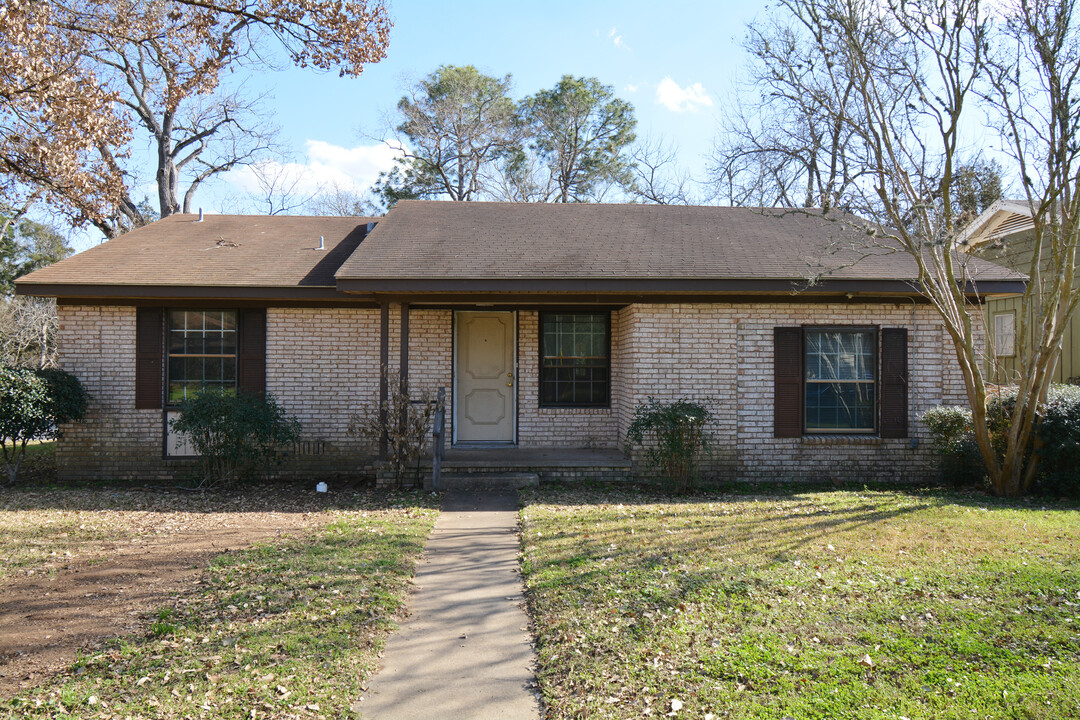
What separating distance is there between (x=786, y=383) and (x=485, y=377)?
449 cm

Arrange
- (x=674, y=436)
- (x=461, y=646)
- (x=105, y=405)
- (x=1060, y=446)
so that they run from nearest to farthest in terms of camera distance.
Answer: (x=461, y=646) < (x=1060, y=446) < (x=674, y=436) < (x=105, y=405)

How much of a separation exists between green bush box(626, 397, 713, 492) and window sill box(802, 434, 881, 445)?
1658 millimetres

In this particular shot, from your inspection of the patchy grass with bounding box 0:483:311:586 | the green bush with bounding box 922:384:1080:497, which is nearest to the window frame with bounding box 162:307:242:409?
the patchy grass with bounding box 0:483:311:586

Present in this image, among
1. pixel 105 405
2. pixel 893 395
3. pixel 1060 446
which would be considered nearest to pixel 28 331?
pixel 105 405

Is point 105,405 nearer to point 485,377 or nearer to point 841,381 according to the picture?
point 485,377

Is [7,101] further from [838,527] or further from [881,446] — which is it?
[881,446]

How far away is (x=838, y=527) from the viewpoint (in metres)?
7.10

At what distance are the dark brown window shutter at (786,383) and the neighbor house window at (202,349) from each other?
7948 millimetres

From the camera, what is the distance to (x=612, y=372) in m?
11.1

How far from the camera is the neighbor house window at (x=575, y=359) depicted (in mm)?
11102

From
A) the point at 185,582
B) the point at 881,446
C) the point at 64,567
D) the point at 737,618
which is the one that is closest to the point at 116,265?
the point at 64,567

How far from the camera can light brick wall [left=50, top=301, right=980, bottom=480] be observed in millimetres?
9898

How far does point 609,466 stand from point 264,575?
5226 millimetres

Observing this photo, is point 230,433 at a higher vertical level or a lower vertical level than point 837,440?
higher
